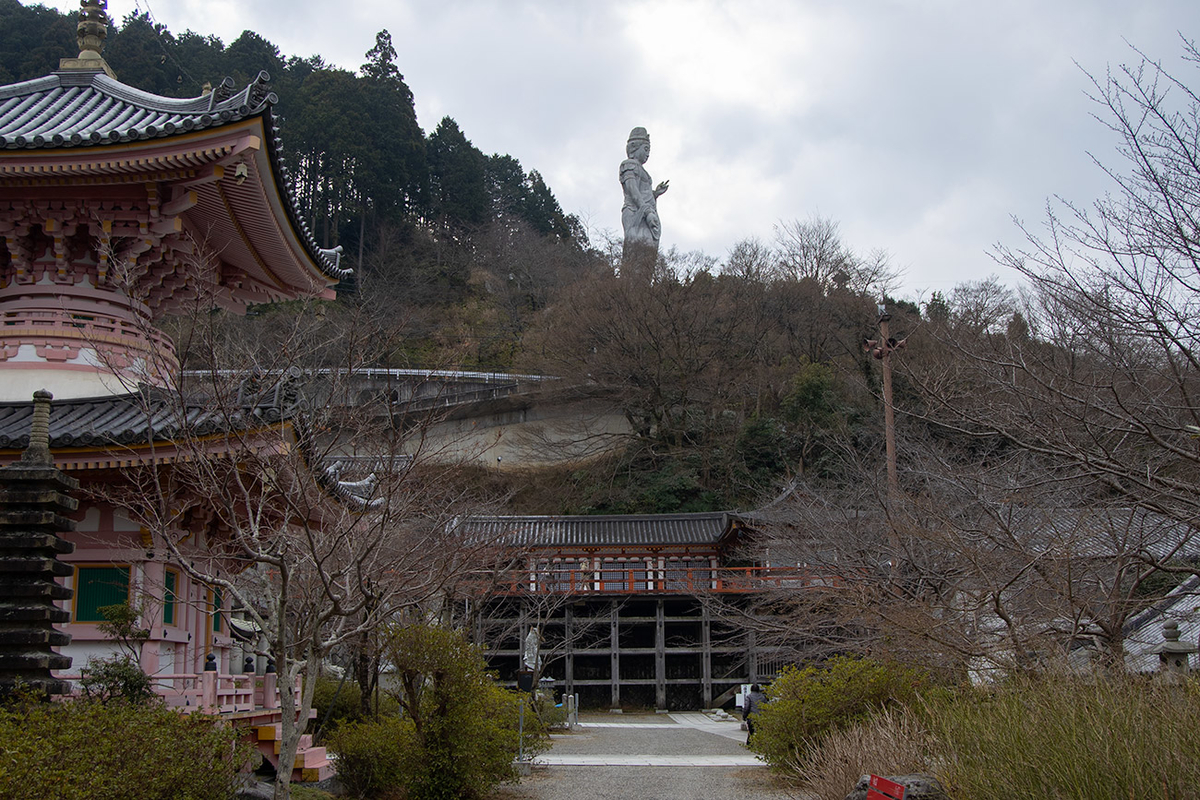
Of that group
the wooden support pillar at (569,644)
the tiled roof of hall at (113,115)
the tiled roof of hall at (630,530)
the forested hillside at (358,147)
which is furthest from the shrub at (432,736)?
the forested hillside at (358,147)

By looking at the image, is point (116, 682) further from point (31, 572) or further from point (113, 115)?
point (113, 115)

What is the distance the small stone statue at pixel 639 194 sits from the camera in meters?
51.1

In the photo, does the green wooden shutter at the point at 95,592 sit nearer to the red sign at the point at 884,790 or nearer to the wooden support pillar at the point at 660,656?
the red sign at the point at 884,790

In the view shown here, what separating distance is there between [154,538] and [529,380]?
3478cm

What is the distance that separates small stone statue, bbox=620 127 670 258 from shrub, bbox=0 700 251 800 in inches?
1756

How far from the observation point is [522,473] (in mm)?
40188

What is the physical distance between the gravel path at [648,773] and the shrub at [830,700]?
0.56m

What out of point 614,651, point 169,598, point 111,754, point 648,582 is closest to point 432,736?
point 169,598

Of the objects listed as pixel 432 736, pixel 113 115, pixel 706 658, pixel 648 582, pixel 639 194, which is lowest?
pixel 706 658

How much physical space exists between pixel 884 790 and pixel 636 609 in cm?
2646

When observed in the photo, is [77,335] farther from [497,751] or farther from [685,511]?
[685,511]

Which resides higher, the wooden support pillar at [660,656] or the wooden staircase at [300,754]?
the wooden staircase at [300,754]

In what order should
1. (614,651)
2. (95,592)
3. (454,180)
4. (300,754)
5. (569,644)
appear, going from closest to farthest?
(95,592), (300,754), (569,644), (614,651), (454,180)

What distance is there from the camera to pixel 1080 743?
16.6 ft
